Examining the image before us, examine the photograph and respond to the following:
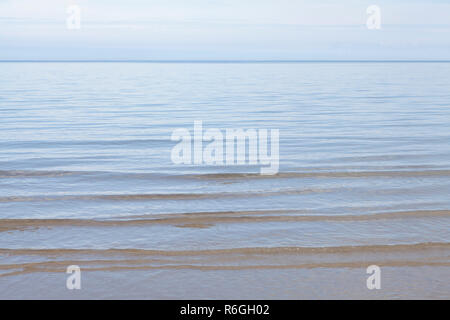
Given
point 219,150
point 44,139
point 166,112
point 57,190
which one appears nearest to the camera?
point 57,190

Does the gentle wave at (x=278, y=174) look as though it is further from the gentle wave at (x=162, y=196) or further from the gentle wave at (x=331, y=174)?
the gentle wave at (x=162, y=196)

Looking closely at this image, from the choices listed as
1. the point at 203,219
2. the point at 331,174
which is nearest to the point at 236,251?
the point at 203,219

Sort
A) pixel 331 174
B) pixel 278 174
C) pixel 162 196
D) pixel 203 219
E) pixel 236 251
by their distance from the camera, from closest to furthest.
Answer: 1. pixel 236 251
2. pixel 203 219
3. pixel 162 196
4. pixel 331 174
5. pixel 278 174

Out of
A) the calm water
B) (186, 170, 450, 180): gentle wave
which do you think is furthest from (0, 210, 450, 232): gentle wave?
(186, 170, 450, 180): gentle wave

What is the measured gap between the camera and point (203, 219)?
8.65 metres

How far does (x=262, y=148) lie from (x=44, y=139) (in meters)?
6.70

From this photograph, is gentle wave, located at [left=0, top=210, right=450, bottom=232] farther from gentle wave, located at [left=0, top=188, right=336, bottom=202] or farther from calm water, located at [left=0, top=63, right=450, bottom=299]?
gentle wave, located at [left=0, top=188, right=336, bottom=202]

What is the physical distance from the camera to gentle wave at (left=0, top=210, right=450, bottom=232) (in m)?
8.35

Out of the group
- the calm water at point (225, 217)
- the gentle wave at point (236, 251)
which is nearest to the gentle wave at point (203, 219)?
the calm water at point (225, 217)

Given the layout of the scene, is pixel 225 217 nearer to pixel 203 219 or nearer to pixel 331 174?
pixel 203 219

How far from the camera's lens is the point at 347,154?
1406 cm
